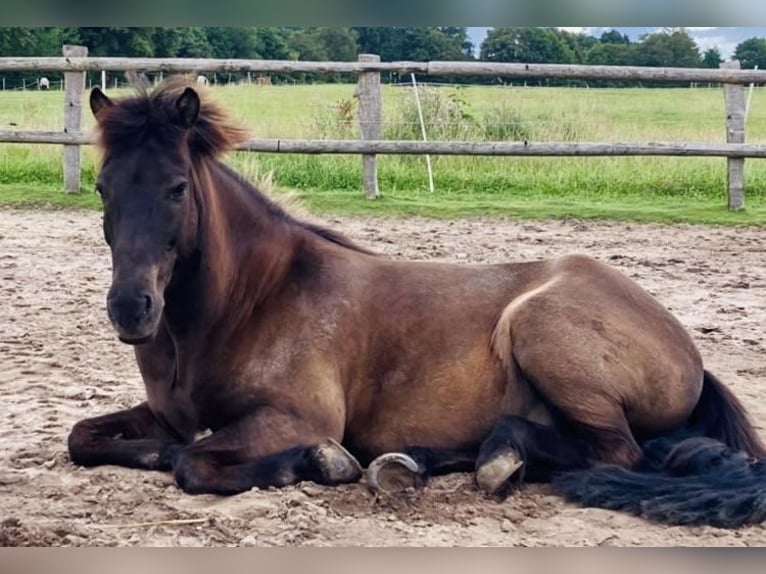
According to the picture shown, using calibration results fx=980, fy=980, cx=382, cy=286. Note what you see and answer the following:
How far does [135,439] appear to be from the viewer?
403 centimetres

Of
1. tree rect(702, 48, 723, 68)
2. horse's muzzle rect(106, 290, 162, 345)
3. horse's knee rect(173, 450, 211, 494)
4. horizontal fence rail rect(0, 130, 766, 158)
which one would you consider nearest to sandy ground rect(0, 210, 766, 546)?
horse's knee rect(173, 450, 211, 494)

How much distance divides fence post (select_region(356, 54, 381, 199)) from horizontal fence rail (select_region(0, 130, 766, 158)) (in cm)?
22

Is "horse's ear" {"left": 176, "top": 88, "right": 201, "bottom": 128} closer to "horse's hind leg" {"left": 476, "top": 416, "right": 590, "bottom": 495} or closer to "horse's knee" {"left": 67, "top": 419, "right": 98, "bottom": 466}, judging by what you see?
"horse's knee" {"left": 67, "top": 419, "right": 98, "bottom": 466}

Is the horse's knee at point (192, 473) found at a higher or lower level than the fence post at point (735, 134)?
lower

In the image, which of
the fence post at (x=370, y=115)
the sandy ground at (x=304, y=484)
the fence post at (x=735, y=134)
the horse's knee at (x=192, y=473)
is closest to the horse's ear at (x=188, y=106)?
the horse's knee at (x=192, y=473)

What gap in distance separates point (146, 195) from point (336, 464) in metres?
1.17

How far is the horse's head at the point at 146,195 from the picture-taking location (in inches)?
126

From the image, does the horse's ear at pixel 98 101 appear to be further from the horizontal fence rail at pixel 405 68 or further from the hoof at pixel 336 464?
the horizontal fence rail at pixel 405 68

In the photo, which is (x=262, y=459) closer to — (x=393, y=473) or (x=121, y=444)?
(x=393, y=473)

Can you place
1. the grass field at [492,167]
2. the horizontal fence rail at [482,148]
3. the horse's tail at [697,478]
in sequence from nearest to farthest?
1. the horse's tail at [697,478]
2. the horizontal fence rail at [482,148]
3. the grass field at [492,167]

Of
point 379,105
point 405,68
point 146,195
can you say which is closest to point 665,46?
point 146,195

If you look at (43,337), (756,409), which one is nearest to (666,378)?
(756,409)

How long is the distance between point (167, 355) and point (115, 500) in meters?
0.66

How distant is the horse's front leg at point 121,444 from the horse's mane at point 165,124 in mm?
1128
